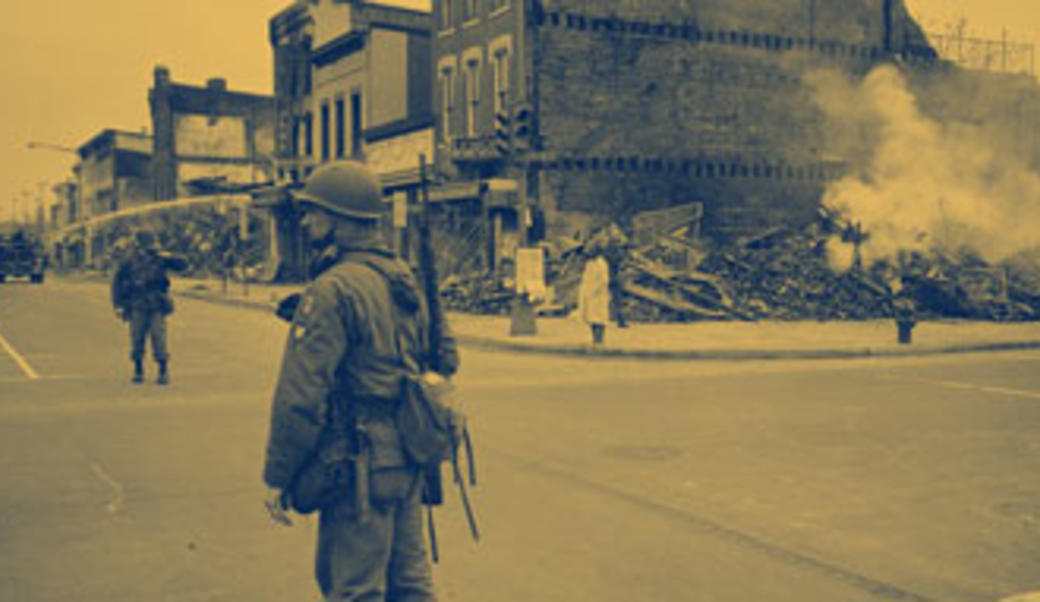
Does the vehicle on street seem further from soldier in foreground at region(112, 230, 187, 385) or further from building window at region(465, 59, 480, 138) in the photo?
soldier in foreground at region(112, 230, 187, 385)

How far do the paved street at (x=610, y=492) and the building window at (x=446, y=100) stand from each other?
763 inches

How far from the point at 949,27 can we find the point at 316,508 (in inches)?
1425

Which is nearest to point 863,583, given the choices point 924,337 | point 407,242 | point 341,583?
point 341,583

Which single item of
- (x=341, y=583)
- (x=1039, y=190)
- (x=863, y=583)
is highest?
(x=1039, y=190)

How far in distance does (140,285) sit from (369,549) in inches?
391

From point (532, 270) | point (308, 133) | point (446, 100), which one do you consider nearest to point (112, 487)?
point (532, 270)

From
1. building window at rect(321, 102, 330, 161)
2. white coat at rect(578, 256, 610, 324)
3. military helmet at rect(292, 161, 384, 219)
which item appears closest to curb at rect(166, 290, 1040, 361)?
white coat at rect(578, 256, 610, 324)

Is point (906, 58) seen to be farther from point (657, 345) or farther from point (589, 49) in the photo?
point (657, 345)

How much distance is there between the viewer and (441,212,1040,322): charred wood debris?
24.3 metres

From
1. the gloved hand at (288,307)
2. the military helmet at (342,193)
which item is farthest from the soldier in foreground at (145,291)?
the military helmet at (342,193)

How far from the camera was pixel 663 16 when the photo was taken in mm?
29578

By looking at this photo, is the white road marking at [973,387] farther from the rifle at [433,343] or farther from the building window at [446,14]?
the building window at [446,14]

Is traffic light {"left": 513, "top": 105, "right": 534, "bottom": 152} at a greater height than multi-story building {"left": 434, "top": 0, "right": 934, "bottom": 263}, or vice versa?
multi-story building {"left": 434, "top": 0, "right": 934, "bottom": 263}

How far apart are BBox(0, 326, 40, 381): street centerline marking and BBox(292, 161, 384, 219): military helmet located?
11350mm
